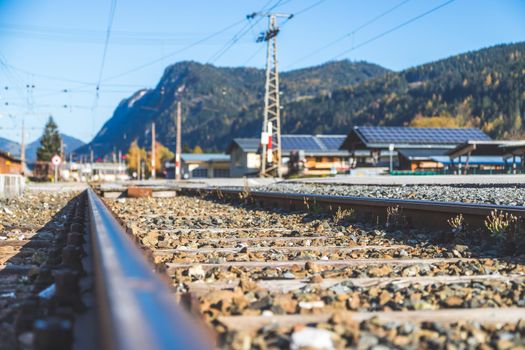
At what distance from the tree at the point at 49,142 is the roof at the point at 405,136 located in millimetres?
82901

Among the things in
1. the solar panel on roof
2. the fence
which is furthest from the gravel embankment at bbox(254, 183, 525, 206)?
the solar panel on roof

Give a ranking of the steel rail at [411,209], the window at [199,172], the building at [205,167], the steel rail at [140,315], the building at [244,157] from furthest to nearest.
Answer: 1. the window at [199,172]
2. the building at [205,167]
3. the building at [244,157]
4. the steel rail at [411,209]
5. the steel rail at [140,315]

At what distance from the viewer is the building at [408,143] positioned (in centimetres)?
5138

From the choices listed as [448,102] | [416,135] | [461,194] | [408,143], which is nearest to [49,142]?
[416,135]

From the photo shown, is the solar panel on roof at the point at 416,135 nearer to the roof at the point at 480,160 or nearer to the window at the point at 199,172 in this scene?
the roof at the point at 480,160

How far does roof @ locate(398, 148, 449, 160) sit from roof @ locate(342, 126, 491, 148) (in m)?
0.56

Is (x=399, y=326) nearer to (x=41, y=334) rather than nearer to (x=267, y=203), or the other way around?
(x=41, y=334)

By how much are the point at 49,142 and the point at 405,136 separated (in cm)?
8788

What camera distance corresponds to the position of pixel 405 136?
181 feet

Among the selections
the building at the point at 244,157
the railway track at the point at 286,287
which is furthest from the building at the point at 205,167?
the railway track at the point at 286,287

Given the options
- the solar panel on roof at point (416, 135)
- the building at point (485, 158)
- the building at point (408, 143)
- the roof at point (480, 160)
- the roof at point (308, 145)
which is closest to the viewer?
the building at point (485, 158)

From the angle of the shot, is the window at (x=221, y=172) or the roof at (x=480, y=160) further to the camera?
the window at (x=221, y=172)

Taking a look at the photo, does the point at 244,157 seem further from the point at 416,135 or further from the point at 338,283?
the point at 338,283

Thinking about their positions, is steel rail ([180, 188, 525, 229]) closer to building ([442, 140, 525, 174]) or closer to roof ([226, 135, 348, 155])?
building ([442, 140, 525, 174])
